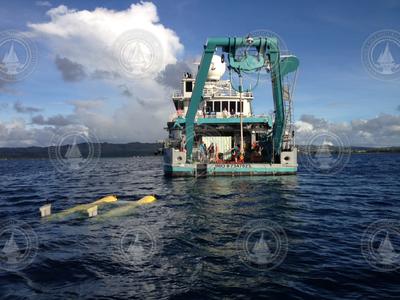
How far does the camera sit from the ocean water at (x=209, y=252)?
7898mm

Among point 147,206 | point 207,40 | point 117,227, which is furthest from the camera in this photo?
point 207,40

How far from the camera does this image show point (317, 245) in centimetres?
1106

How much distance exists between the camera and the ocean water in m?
7.90

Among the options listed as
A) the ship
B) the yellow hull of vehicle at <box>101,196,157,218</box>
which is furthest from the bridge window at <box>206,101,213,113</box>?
the yellow hull of vehicle at <box>101,196,157,218</box>

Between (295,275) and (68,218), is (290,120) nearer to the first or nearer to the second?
(68,218)

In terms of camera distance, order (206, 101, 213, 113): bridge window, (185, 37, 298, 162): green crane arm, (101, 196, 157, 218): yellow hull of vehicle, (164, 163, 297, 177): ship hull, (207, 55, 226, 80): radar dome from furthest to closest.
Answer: (207, 55, 226, 80): radar dome < (206, 101, 213, 113): bridge window < (164, 163, 297, 177): ship hull < (185, 37, 298, 162): green crane arm < (101, 196, 157, 218): yellow hull of vehicle

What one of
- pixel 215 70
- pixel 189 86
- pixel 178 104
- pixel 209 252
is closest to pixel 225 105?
pixel 189 86

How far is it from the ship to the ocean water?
11750mm

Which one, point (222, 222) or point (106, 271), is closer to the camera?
point (106, 271)

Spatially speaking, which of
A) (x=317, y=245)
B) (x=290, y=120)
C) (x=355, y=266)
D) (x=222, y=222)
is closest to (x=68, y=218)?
(x=222, y=222)

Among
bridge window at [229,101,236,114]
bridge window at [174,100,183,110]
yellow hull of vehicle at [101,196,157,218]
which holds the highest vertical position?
bridge window at [174,100,183,110]

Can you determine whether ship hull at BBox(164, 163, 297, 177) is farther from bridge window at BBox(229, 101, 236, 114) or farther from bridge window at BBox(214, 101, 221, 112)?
bridge window at BBox(229, 101, 236, 114)

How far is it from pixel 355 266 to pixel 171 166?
2310cm

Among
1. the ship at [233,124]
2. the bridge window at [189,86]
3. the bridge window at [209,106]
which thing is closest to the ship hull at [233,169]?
the ship at [233,124]
